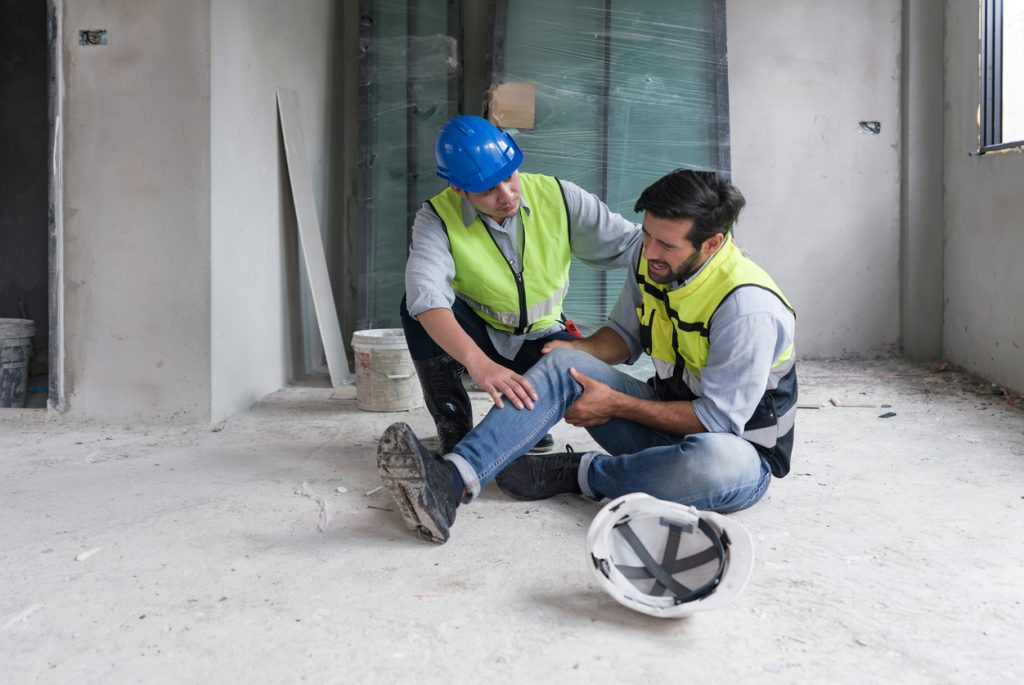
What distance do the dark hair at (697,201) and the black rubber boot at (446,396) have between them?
96cm

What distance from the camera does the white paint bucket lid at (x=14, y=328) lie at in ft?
12.5

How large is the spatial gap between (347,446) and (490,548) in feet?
3.71

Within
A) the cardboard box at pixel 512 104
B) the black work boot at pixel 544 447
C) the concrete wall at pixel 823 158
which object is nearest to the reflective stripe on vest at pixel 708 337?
the black work boot at pixel 544 447

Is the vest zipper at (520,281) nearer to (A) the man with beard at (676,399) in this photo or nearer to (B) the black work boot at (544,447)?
(A) the man with beard at (676,399)

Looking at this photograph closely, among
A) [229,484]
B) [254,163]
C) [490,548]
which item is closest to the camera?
[490,548]

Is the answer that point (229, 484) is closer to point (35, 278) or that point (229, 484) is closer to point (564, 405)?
point (564, 405)

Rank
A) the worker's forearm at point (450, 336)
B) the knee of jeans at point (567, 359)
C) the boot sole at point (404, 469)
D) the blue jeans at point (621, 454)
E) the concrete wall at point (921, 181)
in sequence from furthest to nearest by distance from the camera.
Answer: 1. the concrete wall at point (921, 181)
2. the worker's forearm at point (450, 336)
3. the knee of jeans at point (567, 359)
4. the blue jeans at point (621, 454)
5. the boot sole at point (404, 469)

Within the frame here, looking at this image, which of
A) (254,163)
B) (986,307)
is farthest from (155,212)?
(986,307)

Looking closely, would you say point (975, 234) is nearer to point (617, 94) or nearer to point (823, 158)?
point (823, 158)

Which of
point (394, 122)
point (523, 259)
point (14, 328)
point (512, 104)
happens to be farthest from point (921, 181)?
point (14, 328)

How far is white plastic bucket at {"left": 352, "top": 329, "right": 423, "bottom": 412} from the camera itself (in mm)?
3896

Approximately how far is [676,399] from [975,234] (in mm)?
2776

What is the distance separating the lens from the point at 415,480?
2.20 metres

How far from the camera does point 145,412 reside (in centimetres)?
370
